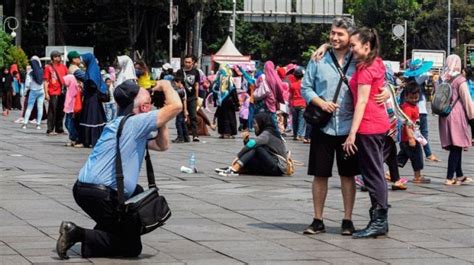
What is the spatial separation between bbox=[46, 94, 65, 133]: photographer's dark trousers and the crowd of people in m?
0.03

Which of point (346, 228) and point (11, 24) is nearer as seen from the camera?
point (346, 228)

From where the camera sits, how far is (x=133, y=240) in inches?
337

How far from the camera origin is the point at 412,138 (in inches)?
567

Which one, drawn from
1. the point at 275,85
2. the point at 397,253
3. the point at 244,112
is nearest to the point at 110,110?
the point at 275,85

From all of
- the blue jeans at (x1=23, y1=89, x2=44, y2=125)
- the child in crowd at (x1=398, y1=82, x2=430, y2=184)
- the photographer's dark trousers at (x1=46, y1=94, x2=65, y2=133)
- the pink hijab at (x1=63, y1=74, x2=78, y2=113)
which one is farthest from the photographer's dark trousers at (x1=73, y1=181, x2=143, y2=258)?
the blue jeans at (x1=23, y1=89, x2=44, y2=125)

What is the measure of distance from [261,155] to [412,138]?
2.24 metres

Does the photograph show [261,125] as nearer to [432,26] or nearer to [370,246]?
[370,246]

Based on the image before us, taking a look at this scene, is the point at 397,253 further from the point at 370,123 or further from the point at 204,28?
the point at 204,28

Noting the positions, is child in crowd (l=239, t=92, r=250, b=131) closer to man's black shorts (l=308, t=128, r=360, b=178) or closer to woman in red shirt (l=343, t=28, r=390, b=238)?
man's black shorts (l=308, t=128, r=360, b=178)

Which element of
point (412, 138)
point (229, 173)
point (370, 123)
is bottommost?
point (229, 173)

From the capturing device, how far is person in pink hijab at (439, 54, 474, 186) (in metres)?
14.7

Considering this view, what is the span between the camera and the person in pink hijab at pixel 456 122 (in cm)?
1471

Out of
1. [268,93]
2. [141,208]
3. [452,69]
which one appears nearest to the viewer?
[141,208]

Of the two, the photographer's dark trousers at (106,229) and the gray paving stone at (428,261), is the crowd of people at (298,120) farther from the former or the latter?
the gray paving stone at (428,261)
